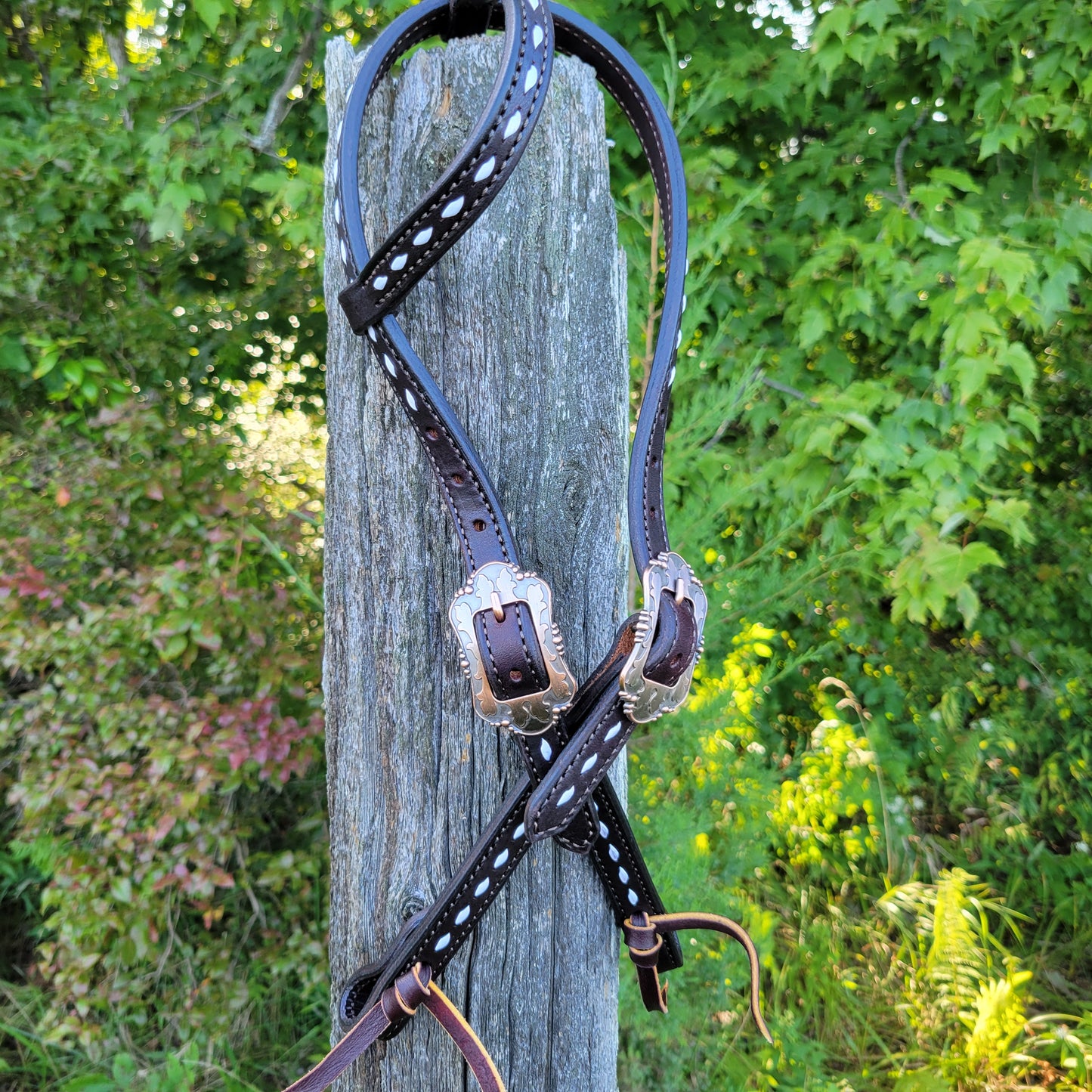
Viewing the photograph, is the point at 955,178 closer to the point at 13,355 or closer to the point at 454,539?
the point at 454,539

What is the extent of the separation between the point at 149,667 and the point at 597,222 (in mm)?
2622

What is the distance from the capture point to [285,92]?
10.7ft

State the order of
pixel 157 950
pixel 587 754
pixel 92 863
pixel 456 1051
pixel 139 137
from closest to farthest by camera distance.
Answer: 1. pixel 587 754
2. pixel 456 1051
3. pixel 92 863
4. pixel 157 950
5. pixel 139 137

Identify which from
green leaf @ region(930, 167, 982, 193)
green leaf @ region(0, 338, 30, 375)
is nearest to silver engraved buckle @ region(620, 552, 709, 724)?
green leaf @ region(930, 167, 982, 193)

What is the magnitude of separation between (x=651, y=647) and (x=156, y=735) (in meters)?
2.55

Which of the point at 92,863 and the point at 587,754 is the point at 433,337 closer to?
the point at 587,754

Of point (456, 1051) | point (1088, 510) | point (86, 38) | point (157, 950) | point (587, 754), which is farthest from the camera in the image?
point (1088, 510)

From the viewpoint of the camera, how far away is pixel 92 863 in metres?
2.89

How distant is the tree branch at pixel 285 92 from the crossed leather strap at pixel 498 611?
2.68 meters

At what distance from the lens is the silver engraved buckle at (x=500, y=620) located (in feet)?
2.64

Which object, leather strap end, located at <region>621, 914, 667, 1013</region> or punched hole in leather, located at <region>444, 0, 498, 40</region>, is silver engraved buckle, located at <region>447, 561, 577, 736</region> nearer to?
leather strap end, located at <region>621, 914, 667, 1013</region>

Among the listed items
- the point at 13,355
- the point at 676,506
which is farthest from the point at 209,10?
the point at 676,506

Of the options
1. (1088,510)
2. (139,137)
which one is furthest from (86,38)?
(1088,510)

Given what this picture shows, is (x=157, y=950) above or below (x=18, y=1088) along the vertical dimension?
above
